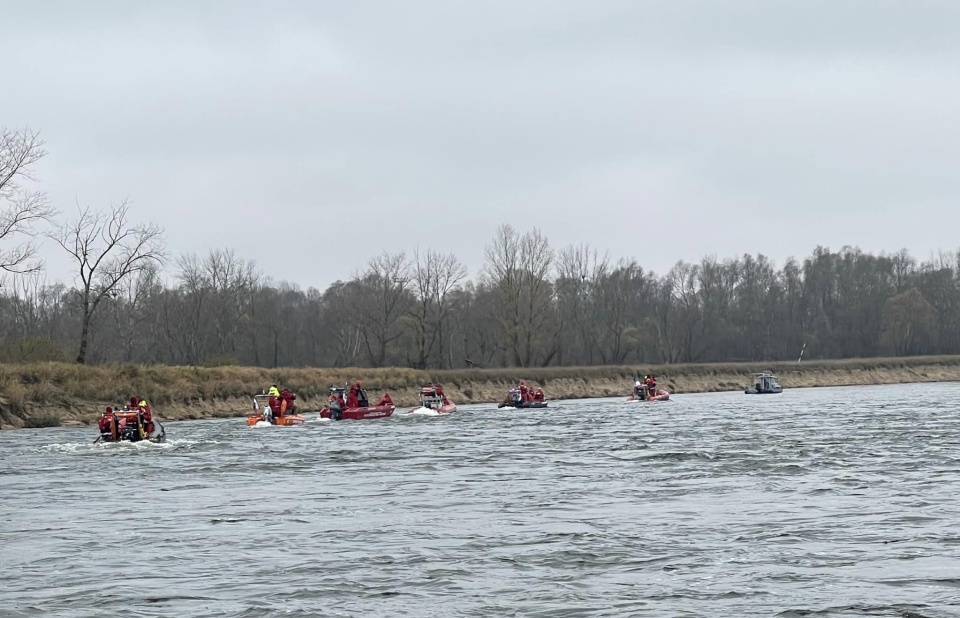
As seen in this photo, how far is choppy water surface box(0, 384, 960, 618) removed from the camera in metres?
13.2

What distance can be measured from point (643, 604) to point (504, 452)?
804 inches

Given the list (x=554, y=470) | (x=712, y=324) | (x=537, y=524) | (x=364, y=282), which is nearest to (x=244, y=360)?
(x=364, y=282)

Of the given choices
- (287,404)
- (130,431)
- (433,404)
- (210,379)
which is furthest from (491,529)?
(210,379)

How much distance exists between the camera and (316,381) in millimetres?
68375

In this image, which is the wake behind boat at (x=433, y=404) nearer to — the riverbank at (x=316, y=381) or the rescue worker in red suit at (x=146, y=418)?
the riverbank at (x=316, y=381)

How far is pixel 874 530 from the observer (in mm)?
17141

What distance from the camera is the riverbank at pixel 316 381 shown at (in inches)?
1975

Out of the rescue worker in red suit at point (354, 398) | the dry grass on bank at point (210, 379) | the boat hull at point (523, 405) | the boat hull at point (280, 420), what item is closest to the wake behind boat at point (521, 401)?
the boat hull at point (523, 405)

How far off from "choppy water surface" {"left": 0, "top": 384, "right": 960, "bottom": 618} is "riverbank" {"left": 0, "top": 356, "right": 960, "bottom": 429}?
14.6 metres

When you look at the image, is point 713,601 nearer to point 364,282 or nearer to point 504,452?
point 504,452

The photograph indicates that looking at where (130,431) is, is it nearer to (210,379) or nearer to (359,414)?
(359,414)

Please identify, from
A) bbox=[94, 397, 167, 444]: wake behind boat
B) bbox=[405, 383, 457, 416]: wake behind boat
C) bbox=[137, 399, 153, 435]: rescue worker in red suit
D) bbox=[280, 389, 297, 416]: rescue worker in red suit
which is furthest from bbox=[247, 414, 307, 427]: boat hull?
bbox=[94, 397, 167, 444]: wake behind boat

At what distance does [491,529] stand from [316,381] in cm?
5096

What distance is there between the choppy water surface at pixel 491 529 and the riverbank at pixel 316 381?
48.0 ft
